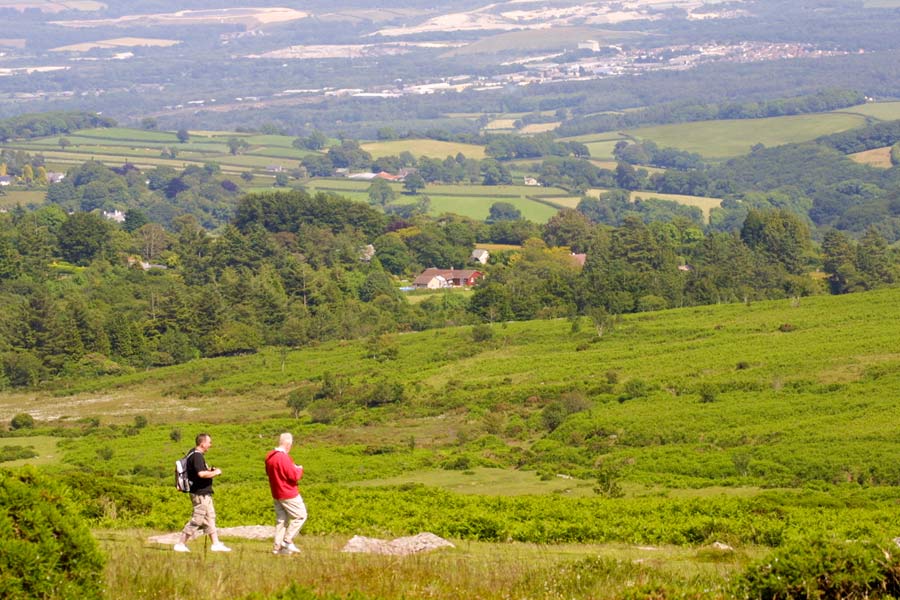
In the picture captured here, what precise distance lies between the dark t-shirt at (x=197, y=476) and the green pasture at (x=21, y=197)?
168981 millimetres

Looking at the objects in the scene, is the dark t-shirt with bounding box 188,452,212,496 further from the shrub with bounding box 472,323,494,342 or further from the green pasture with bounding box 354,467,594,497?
the shrub with bounding box 472,323,494,342

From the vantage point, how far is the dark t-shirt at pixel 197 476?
747 inches

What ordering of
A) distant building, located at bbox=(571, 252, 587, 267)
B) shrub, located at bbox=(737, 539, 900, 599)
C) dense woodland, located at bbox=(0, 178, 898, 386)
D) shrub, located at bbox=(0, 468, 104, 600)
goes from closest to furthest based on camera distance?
shrub, located at bbox=(0, 468, 104, 600) → shrub, located at bbox=(737, 539, 900, 599) → dense woodland, located at bbox=(0, 178, 898, 386) → distant building, located at bbox=(571, 252, 587, 267)

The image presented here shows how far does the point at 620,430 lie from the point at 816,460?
459 inches

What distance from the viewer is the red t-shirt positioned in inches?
729

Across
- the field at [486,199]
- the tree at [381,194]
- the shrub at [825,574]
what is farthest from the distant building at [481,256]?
the shrub at [825,574]

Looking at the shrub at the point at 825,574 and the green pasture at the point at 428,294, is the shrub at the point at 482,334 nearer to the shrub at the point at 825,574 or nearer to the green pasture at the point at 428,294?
the green pasture at the point at 428,294

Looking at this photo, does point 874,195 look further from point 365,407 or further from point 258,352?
point 365,407

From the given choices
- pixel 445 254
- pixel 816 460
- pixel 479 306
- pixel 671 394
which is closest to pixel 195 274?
pixel 445 254

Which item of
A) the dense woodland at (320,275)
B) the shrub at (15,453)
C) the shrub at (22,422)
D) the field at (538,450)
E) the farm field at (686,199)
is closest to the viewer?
the field at (538,450)

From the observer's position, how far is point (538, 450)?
51.1 m

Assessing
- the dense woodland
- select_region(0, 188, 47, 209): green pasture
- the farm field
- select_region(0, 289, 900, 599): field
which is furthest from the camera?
select_region(0, 188, 47, 209): green pasture

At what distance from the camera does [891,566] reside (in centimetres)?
1484

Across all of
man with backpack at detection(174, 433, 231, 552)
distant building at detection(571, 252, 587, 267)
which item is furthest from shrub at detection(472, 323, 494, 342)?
man with backpack at detection(174, 433, 231, 552)
